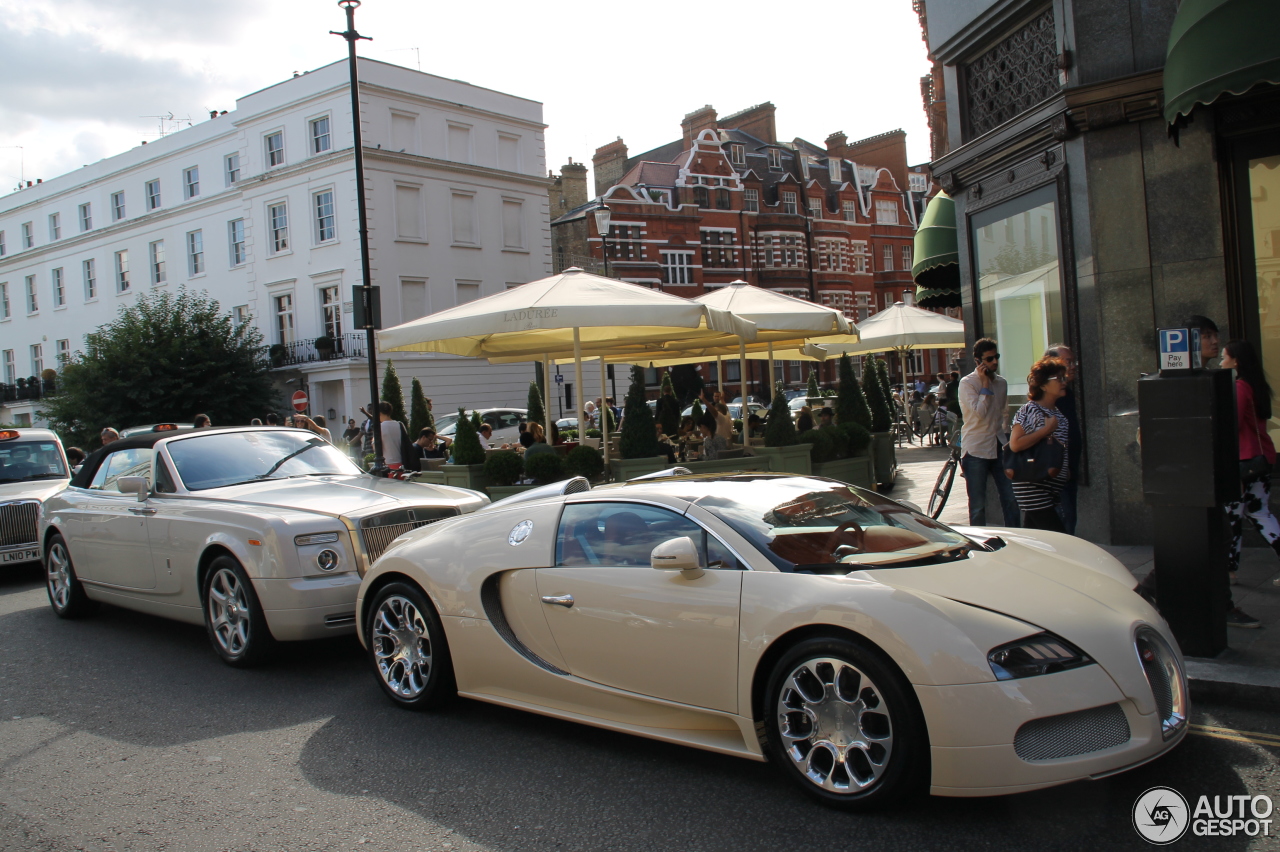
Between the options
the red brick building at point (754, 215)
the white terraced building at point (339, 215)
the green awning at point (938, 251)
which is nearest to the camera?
the green awning at point (938, 251)

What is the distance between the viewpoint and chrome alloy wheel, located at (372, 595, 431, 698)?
16.6ft

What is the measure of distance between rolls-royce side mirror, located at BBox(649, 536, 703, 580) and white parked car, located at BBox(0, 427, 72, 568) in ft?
28.0

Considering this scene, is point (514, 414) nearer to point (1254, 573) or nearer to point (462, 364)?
point (462, 364)

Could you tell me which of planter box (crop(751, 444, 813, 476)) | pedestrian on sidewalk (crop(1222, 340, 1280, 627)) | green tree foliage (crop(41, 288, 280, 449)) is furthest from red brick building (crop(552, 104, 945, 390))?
pedestrian on sidewalk (crop(1222, 340, 1280, 627))

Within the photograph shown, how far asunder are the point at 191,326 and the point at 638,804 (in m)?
35.2

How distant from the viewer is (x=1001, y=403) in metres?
7.90

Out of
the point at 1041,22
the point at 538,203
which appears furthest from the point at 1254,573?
the point at 538,203

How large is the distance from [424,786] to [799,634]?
179 cm

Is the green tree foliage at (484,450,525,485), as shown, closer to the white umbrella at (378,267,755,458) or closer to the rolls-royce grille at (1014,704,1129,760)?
the white umbrella at (378,267,755,458)

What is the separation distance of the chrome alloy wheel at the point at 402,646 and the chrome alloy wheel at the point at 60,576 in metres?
4.41

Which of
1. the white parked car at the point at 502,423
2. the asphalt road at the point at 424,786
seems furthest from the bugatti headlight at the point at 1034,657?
the white parked car at the point at 502,423

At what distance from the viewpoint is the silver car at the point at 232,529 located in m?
5.99

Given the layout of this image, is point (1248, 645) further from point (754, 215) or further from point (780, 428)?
point (754, 215)

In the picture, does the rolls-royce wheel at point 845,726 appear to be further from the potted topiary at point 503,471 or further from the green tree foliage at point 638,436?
the potted topiary at point 503,471
